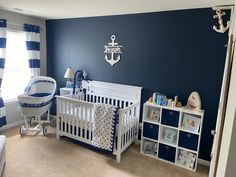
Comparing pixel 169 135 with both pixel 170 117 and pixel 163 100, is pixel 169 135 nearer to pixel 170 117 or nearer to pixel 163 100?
pixel 170 117

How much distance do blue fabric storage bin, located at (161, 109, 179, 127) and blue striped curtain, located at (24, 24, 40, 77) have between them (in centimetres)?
294

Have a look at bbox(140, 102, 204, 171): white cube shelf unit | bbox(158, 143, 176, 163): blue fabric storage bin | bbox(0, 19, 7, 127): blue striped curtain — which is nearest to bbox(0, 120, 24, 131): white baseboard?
bbox(0, 19, 7, 127): blue striped curtain

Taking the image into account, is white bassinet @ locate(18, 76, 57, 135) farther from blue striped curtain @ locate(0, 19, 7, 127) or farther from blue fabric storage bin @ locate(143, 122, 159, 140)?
blue fabric storage bin @ locate(143, 122, 159, 140)

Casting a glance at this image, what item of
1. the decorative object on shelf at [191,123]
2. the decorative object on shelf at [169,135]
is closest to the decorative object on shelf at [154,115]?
the decorative object on shelf at [169,135]

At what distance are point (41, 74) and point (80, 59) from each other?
1203mm

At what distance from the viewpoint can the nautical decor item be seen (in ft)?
11.1

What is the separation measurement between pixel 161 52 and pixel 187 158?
1705 mm

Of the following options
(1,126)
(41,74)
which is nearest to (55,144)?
(1,126)

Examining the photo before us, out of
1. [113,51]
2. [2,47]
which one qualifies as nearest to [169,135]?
[113,51]

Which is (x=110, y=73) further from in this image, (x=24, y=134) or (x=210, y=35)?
(x=24, y=134)

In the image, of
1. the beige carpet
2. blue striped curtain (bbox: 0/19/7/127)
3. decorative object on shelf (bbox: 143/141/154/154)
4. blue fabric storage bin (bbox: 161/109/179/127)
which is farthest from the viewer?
blue striped curtain (bbox: 0/19/7/127)

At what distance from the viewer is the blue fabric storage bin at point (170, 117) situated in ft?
9.11

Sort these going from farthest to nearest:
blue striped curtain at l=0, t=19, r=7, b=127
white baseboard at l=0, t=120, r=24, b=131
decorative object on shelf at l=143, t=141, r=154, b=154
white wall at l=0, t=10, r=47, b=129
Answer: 1. white baseboard at l=0, t=120, r=24, b=131
2. white wall at l=0, t=10, r=47, b=129
3. blue striped curtain at l=0, t=19, r=7, b=127
4. decorative object on shelf at l=143, t=141, r=154, b=154

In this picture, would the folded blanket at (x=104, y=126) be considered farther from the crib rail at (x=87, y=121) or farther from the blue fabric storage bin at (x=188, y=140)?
the blue fabric storage bin at (x=188, y=140)
